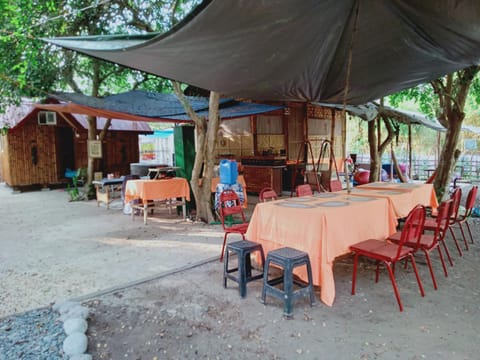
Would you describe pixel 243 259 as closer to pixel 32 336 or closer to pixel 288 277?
pixel 288 277

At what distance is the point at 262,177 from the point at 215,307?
6.68 meters

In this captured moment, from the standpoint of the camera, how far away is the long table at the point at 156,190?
19.8ft

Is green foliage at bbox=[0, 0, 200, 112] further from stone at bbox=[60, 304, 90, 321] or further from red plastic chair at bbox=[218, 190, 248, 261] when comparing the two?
stone at bbox=[60, 304, 90, 321]

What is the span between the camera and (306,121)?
36.7ft

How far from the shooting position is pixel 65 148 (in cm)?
1385

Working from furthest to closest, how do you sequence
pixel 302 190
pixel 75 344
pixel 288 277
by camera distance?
pixel 302 190 → pixel 288 277 → pixel 75 344

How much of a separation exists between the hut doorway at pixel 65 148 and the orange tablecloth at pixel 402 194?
463 inches

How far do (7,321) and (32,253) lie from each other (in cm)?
212

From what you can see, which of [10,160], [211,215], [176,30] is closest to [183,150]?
[211,215]

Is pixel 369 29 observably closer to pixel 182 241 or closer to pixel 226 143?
pixel 182 241

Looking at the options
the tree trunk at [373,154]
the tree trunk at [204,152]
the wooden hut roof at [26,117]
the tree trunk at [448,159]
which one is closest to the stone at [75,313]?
the tree trunk at [204,152]

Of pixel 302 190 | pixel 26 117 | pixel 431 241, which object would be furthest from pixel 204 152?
pixel 26 117

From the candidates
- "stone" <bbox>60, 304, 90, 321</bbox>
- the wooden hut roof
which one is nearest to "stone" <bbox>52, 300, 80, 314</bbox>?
"stone" <bbox>60, 304, 90, 321</bbox>

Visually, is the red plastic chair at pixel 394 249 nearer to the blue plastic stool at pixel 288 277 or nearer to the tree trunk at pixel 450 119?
the blue plastic stool at pixel 288 277
